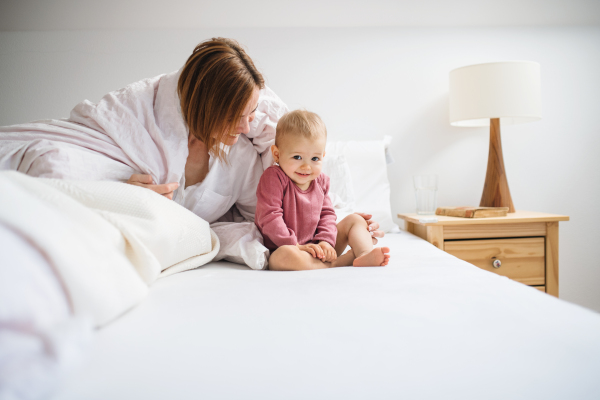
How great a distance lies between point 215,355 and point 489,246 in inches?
56.0

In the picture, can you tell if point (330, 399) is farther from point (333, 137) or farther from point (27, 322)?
point (333, 137)

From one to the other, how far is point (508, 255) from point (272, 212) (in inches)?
41.7

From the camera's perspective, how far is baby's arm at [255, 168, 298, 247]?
1047mm

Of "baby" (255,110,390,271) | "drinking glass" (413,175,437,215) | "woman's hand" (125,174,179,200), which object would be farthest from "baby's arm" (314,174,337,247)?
"drinking glass" (413,175,437,215)

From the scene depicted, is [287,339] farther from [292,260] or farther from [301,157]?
[301,157]

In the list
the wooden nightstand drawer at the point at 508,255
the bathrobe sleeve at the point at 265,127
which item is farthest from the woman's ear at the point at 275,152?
the wooden nightstand drawer at the point at 508,255

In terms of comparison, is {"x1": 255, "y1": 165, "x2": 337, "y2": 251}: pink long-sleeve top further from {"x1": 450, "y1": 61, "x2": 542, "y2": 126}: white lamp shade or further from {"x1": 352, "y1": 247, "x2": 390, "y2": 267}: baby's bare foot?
{"x1": 450, "y1": 61, "x2": 542, "y2": 126}: white lamp shade

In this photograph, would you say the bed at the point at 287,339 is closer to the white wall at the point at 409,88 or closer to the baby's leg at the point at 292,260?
the baby's leg at the point at 292,260

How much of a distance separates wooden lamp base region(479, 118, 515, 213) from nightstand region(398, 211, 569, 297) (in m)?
0.20

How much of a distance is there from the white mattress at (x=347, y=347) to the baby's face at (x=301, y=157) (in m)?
0.50

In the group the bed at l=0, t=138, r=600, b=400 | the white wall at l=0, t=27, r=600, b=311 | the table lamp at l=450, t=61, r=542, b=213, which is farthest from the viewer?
the white wall at l=0, t=27, r=600, b=311

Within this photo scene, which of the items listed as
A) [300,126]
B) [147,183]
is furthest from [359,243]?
[147,183]

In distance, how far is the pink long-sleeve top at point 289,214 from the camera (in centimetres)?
106

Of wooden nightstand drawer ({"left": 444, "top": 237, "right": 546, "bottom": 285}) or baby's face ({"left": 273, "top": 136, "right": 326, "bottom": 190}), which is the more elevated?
baby's face ({"left": 273, "top": 136, "right": 326, "bottom": 190})
